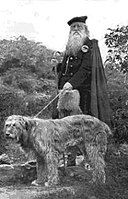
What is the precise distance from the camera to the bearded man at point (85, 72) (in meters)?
7.46

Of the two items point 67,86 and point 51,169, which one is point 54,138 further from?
point 67,86

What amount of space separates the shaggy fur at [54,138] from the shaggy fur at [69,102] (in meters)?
0.80

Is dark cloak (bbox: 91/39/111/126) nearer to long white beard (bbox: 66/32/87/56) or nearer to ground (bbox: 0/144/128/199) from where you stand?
long white beard (bbox: 66/32/87/56)

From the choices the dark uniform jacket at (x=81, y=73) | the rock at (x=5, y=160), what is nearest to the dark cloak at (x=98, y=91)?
the dark uniform jacket at (x=81, y=73)

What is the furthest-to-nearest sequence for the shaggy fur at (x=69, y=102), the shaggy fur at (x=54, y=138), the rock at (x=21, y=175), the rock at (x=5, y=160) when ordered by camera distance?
the rock at (x=5, y=160)
the shaggy fur at (x=69, y=102)
the rock at (x=21, y=175)
the shaggy fur at (x=54, y=138)

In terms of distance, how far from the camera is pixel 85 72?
7508 mm

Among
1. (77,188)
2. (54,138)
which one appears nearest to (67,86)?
(54,138)

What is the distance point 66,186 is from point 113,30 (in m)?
3.08

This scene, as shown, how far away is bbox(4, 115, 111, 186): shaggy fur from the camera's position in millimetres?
5711

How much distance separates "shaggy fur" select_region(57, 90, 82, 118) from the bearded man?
0.34 m

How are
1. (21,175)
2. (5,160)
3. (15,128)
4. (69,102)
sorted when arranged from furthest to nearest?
A: (5,160), (69,102), (21,175), (15,128)

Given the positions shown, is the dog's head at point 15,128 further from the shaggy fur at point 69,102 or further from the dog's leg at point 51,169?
the shaggy fur at point 69,102

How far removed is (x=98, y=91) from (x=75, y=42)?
105cm

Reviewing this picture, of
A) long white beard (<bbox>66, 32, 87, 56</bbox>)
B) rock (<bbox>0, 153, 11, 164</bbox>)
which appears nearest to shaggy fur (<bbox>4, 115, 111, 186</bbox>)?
long white beard (<bbox>66, 32, 87, 56</bbox>)
